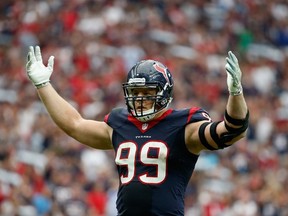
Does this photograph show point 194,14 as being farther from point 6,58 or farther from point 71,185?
point 71,185

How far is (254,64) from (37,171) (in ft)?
16.5

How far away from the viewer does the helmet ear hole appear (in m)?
5.58

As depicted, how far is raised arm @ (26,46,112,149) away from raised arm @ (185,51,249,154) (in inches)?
27.6

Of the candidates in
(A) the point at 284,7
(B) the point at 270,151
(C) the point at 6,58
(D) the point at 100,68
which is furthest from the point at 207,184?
(A) the point at 284,7

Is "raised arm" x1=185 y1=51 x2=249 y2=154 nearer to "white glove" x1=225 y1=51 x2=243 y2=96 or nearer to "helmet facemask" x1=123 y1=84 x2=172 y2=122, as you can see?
"white glove" x1=225 y1=51 x2=243 y2=96

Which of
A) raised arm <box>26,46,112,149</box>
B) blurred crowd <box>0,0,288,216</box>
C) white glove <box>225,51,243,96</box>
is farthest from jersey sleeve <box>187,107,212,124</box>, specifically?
blurred crowd <box>0,0,288,216</box>

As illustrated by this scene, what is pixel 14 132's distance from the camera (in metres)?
14.0

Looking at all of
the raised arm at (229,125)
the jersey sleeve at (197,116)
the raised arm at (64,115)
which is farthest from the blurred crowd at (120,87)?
the raised arm at (229,125)

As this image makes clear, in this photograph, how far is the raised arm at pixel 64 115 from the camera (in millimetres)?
5945

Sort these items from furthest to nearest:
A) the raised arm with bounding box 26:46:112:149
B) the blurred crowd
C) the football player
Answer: the blurred crowd, the raised arm with bounding box 26:46:112:149, the football player

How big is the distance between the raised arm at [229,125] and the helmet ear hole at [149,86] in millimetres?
263

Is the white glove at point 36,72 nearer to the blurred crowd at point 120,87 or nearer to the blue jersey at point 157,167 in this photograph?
the blue jersey at point 157,167

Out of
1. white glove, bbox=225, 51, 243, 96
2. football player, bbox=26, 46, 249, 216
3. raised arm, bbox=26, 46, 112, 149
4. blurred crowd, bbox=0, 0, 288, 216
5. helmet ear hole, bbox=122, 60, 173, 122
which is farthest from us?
blurred crowd, bbox=0, 0, 288, 216

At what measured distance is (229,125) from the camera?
518cm
